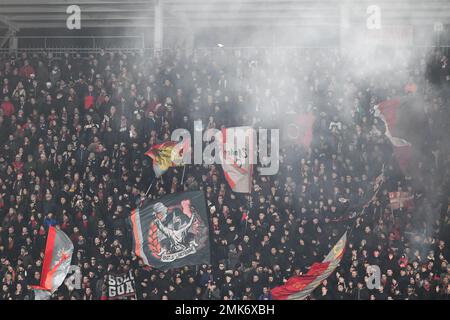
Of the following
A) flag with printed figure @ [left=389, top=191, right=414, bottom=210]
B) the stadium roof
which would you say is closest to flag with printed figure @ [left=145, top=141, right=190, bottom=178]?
flag with printed figure @ [left=389, top=191, right=414, bottom=210]

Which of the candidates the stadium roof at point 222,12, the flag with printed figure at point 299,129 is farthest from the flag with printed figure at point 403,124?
the stadium roof at point 222,12

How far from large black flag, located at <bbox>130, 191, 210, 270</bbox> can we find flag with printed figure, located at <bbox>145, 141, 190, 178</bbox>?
64 cm

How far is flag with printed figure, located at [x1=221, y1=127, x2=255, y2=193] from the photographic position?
10.2m

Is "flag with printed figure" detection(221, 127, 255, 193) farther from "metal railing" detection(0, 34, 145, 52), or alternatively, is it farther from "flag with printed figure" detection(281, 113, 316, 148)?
"metal railing" detection(0, 34, 145, 52)

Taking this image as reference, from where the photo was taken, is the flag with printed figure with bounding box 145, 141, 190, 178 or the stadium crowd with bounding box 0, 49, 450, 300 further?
the flag with printed figure with bounding box 145, 141, 190, 178

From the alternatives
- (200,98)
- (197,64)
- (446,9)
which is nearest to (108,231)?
(200,98)

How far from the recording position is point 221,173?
33.6ft

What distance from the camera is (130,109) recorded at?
11.1 metres

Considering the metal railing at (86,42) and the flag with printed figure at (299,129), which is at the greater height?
the metal railing at (86,42)

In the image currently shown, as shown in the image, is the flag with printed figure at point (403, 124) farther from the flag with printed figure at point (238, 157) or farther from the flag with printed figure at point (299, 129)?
the flag with printed figure at point (238, 157)

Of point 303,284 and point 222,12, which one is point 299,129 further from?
point 222,12

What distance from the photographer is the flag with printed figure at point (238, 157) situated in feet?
33.4

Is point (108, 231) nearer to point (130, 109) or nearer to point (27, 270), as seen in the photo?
point (27, 270)

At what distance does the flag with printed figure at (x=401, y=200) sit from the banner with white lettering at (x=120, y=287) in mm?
3675
